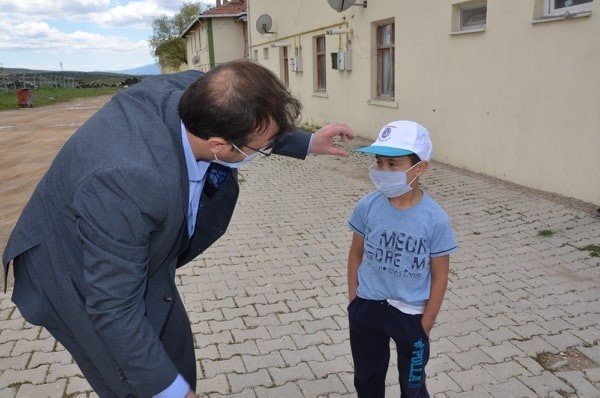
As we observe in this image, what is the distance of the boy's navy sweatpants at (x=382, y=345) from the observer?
7.68 feet

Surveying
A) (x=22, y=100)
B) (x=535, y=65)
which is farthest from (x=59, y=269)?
(x=22, y=100)

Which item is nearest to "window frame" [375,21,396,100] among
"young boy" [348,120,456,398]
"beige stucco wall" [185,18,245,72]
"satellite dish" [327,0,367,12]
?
"satellite dish" [327,0,367,12]

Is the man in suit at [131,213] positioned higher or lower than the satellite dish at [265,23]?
lower

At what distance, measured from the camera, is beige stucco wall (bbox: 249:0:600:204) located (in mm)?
6305

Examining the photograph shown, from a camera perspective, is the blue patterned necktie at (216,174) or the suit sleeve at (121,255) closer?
the suit sleeve at (121,255)

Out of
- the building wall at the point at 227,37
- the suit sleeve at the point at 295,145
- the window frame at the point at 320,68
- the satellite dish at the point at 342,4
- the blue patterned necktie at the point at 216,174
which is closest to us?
the blue patterned necktie at the point at 216,174

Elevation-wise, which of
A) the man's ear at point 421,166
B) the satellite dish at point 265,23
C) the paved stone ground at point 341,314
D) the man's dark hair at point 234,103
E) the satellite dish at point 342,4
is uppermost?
the satellite dish at point 265,23

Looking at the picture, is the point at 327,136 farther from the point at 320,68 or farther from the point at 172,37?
the point at 172,37

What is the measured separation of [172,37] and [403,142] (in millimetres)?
64461

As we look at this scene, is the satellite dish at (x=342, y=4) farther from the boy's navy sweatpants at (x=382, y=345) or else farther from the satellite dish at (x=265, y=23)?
the boy's navy sweatpants at (x=382, y=345)

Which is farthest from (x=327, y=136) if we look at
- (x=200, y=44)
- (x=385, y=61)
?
(x=200, y=44)

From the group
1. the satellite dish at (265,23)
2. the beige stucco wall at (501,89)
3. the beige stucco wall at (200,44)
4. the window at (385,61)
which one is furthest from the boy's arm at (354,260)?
the beige stucco wall at (200,44)

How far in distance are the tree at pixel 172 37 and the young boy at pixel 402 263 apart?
53.8 m

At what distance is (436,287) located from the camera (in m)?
2.35
